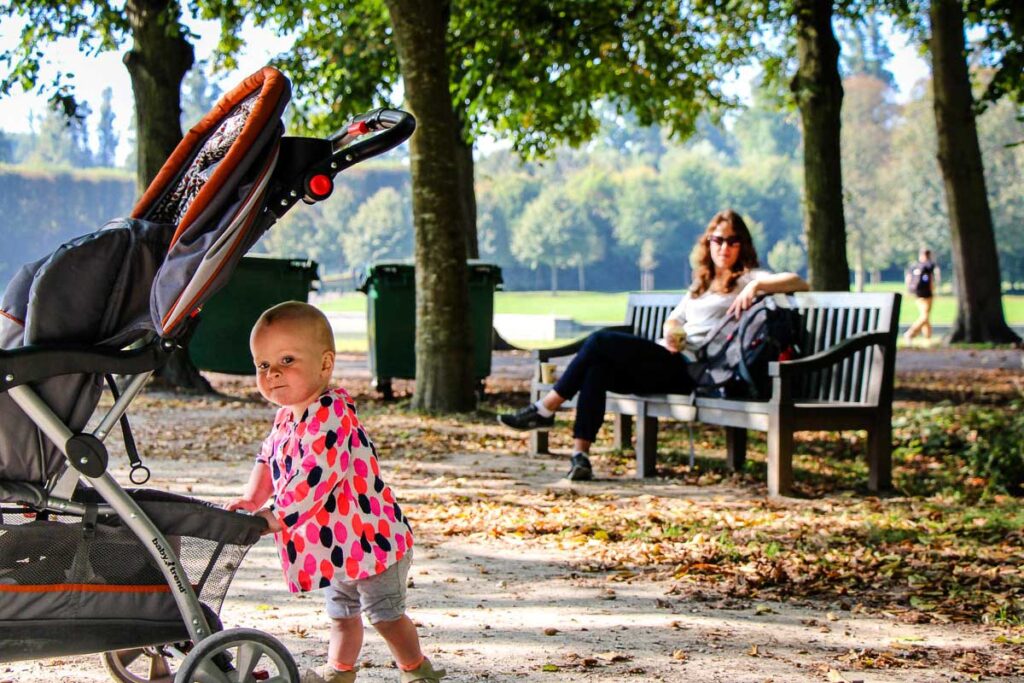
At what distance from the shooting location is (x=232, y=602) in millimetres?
4727

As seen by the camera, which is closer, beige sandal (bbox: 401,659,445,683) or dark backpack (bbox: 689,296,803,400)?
beige sandal (bbox: 401,659,445,683)

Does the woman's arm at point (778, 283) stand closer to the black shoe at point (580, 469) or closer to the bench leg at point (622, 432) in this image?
the black shoe at point (580, 469)

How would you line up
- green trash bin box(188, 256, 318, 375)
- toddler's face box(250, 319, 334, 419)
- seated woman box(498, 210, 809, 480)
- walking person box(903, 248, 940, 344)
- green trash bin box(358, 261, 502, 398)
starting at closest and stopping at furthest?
toddler's face box(250, 319, 334, 419) < seated woman box(498, 210, 809, 480) < green trash bin box(358, 261, 502, 398) < green trash bin box(188, 256, 318, 375) < walking person box(903, 248, 940, 344)

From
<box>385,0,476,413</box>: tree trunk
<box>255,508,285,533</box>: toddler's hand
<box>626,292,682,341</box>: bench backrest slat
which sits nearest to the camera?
<box>255,508,285,533</box>: toddler's hand

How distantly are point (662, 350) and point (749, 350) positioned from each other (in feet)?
2.08

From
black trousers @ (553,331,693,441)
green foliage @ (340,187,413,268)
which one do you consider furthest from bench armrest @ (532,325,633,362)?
green foliage @ (340,187,413,268)

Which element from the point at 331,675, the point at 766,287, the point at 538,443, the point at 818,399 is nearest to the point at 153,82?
the point at 538,443

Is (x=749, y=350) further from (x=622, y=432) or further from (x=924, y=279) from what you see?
(x=924, y=279)

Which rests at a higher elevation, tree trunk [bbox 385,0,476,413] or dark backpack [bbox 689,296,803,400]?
tree trunk [bbox 385,0,476,413]

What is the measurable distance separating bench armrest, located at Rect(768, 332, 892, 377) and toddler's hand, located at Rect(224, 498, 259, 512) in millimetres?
4012

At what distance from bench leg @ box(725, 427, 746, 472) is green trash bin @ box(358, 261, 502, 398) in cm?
500

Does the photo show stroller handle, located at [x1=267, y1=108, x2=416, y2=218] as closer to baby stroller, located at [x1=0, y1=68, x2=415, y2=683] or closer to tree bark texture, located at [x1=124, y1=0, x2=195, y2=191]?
baby stroller, located at [x1=0, y1=68, x2=415, y2=683]

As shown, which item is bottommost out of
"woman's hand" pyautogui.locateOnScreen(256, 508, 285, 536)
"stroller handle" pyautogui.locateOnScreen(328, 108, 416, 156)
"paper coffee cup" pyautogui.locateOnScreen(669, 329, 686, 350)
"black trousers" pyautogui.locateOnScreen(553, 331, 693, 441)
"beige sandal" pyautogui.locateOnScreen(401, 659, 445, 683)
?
"beige sandal" pyautogui.locateOnScreen(401, 659, 445, 683)

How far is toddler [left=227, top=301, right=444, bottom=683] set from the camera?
127 inches
